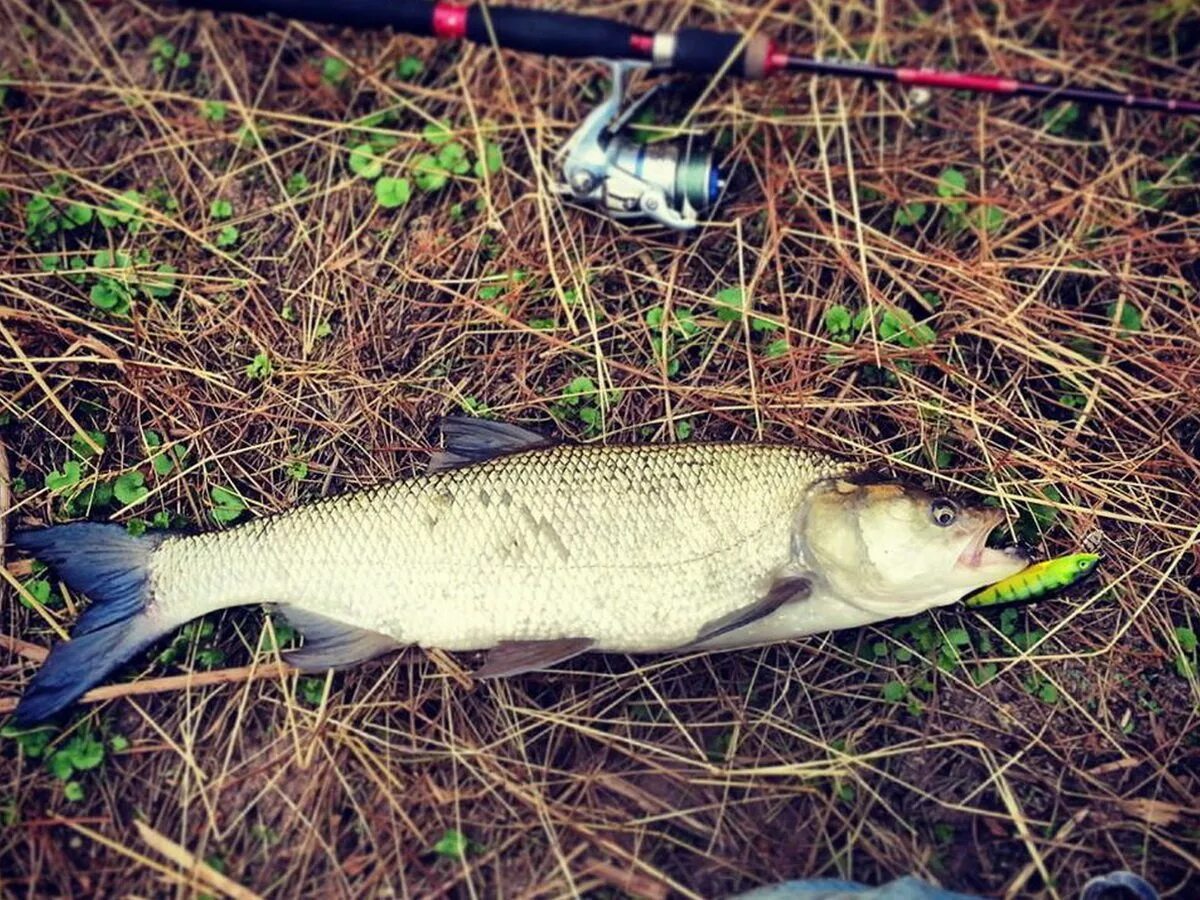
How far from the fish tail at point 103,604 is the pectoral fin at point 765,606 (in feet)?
5.35

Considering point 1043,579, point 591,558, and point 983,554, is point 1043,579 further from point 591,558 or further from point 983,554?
point 591,558

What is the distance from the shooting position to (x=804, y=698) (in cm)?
309

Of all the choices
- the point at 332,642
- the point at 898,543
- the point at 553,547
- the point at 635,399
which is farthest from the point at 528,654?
the point at 898,543

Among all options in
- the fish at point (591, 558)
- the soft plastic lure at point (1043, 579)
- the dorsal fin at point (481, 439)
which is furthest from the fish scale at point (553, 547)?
the soft plastic lure at point (1043, 579)

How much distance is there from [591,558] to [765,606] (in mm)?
514

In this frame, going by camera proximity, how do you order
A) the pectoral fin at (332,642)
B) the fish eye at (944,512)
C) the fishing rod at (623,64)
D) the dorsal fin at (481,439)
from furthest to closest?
the fishing rod at (623,64)
the dorsal fin at (481,439)
the pectoral fin at (332,642)
the fish eye at (944,512)

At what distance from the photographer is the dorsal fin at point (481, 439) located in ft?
9.96

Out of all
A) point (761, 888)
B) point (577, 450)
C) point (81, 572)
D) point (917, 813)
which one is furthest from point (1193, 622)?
point (81, 572)

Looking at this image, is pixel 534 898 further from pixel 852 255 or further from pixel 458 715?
pixel 852 255

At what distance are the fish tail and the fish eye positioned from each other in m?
2.28

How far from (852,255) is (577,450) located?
130 centimetres

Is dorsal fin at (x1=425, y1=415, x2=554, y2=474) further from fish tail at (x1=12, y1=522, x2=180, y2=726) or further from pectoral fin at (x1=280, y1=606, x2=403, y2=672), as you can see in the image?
fish tail at (x1=12, y1=522, x2=180, y2=726)

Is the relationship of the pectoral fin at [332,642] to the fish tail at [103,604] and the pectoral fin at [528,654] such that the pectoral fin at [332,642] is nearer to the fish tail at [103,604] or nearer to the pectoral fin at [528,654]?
the pectoral fin at [528,654]

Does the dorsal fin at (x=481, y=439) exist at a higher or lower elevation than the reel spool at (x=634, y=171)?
lower
